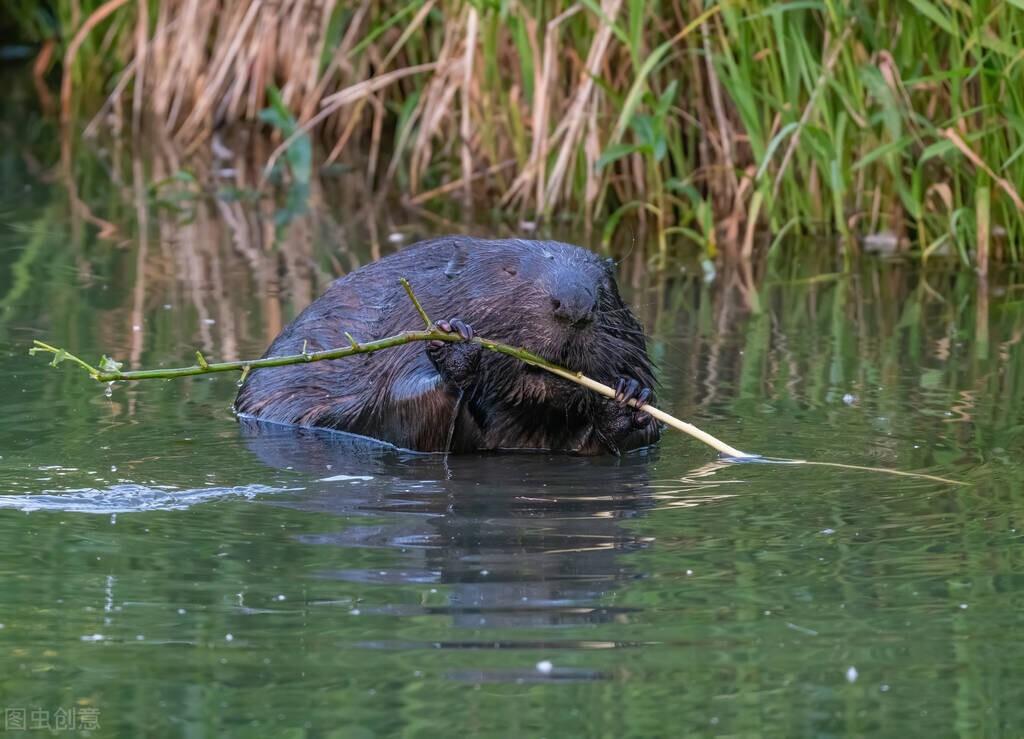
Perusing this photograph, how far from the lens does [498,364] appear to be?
4.55 meters

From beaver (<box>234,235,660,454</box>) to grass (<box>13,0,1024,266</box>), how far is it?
2.21m

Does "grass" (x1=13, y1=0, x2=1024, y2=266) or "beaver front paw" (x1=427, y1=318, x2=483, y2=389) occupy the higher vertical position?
"grass" (x1=13, y1=0, x2=1024, y2=266)

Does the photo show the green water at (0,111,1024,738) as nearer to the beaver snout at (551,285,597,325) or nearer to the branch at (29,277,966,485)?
the branch at (29,277,966,485)

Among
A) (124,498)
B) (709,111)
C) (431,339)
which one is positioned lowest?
(124,498)

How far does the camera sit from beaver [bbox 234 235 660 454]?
14.7 ft

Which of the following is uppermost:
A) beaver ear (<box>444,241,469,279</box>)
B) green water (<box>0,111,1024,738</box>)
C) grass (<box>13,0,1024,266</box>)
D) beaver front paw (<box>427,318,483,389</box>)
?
grass (<box>13,0,1024,266</box>)

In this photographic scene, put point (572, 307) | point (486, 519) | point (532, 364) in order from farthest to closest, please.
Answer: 1. point (532, 364)
2. point (572, 307)
3. point (486, 519)

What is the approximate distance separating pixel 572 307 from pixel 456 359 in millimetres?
349

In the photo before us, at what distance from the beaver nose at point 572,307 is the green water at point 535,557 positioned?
0.38 meters

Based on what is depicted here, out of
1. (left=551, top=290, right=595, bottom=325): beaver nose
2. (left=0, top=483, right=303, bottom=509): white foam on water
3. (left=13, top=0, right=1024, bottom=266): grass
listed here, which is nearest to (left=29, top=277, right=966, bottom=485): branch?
(left=551, top=290, right=595, bottom=325): beaver nose

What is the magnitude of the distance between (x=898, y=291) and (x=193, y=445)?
10.3 feet

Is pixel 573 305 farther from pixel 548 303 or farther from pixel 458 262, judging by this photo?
pixel 458 262

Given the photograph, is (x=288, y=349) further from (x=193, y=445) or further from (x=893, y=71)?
(x=893, y=71)

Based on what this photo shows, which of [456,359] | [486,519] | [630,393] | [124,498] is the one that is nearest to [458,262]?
[456,359]
